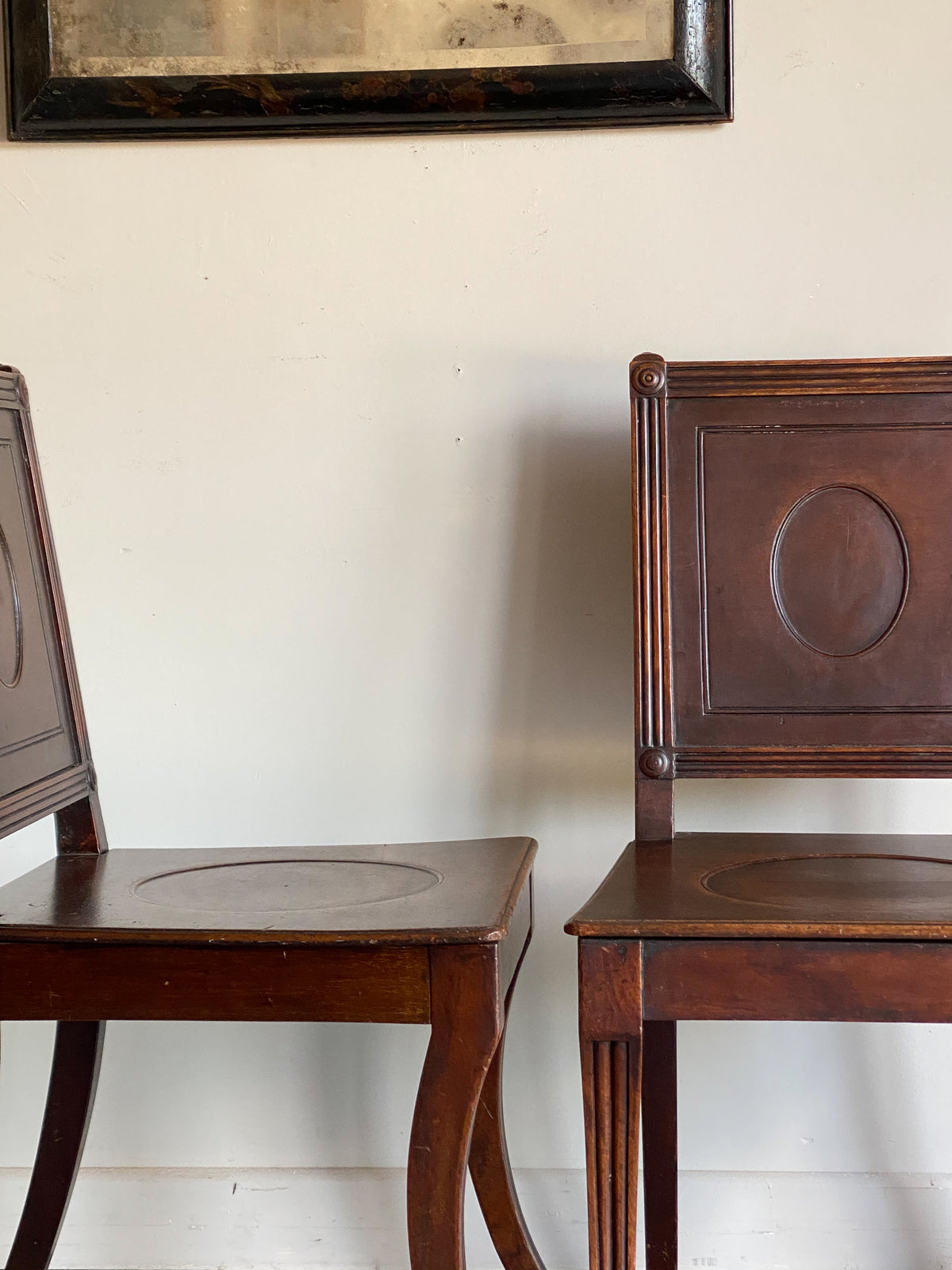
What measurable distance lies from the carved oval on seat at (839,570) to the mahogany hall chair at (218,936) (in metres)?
0.39

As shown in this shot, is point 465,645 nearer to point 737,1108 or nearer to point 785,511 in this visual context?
point 785,511

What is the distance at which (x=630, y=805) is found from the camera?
4.91 feet

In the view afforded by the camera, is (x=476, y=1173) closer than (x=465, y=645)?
Yes

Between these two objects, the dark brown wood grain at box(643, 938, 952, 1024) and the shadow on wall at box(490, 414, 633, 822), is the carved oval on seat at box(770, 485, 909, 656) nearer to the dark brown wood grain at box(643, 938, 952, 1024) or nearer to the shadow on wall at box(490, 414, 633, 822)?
the shadow on wall at box(490, 414, 633, 822)

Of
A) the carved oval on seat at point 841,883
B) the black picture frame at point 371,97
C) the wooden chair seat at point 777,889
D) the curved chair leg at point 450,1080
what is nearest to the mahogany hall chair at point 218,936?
the curved chair leg at point 450,1080

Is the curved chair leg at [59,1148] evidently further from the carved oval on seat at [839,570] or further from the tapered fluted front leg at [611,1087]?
the carved oval on seat at [839,570]

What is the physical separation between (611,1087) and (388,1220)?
662 mm

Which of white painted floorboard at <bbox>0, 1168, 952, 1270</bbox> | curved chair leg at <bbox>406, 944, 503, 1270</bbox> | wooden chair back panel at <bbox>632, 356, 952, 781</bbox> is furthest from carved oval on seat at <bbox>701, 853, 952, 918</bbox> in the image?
white painted floorboard at <bbox>0, 1168, 952, 1270</bbox>

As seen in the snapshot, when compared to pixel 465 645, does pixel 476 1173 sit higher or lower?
lower

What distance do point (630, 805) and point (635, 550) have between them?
37cm

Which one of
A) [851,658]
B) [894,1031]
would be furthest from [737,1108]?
[851,658]

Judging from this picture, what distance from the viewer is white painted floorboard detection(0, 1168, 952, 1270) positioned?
147cm

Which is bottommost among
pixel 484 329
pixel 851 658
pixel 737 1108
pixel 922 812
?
pixel 737 1108

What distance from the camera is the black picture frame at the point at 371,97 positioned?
1.40 meters
